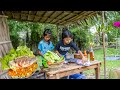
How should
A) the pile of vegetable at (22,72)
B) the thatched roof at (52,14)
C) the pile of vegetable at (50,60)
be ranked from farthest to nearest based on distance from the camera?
1. the thatched roof at (52,14)
2. the pile of vegetable at (50,60)
3. the pile of vegetable at (22,72)

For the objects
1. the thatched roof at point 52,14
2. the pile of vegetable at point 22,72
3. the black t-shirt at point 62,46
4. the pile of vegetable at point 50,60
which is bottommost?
the pile of vegetable at point 22,72

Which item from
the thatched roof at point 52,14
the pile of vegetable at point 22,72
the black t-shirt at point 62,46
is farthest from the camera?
the thatched roof at point 52,14

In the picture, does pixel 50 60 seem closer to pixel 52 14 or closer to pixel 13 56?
pixel 13 56

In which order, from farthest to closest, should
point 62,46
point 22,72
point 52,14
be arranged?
point 52,14
point 62,46
point 22,72

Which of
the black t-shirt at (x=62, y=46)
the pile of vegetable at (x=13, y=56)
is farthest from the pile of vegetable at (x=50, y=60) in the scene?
the black t-shirt at (x=62, y=46)

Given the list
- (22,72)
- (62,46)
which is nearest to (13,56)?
(22,72)

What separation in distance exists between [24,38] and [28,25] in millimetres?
468

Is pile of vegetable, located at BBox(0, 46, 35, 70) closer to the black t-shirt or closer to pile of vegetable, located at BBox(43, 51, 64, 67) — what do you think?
Result: pile of vegetable, located at BBox(43, 51, 64, 67)

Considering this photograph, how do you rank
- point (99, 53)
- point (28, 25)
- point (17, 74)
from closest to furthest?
1. point (17, 74)
2. point (99, 53)
3. point (28, 25)

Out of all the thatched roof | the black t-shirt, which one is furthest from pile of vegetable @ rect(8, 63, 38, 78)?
the thatched roof

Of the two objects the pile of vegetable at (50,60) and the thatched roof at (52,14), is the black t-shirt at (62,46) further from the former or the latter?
the thatched roof at (52,14)
